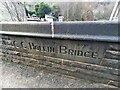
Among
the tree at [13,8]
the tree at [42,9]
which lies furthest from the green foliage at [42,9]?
the tree at [13,8]

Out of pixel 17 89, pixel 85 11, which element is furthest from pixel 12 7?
pixel 85 11

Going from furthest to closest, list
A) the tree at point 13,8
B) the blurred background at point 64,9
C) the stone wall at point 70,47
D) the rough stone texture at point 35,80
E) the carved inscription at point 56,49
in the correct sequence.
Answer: the blurred background at point 64,9
the tree at point 13,8
the rough stone texture at point 35,80
the carved inscription at point 56,49
the stone wall at point 70,47

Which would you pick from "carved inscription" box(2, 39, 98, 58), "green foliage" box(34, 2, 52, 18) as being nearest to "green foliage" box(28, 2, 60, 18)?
"green foliage" box(34, 2, 52, 18)

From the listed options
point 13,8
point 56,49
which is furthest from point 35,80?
point 13,8

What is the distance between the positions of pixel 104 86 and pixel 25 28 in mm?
1251

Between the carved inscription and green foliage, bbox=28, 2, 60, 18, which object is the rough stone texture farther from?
green foliage, bbox=28, 2, 60, 18

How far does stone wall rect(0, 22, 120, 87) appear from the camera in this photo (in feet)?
4.37

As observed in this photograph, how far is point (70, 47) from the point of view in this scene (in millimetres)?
1528

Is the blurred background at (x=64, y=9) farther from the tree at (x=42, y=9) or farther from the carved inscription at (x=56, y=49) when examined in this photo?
the carved inscription at (x=56, y=49)

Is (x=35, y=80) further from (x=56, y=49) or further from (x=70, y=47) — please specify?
(x=70, y=47)

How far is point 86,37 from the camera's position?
1377mm

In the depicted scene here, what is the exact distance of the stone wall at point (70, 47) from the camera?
4.37ft

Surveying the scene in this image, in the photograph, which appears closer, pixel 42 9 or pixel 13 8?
pixel 13 8

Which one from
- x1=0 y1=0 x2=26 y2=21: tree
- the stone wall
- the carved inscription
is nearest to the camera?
the stone wall
